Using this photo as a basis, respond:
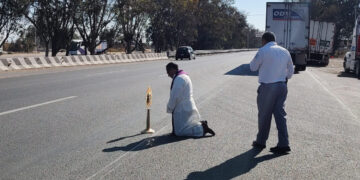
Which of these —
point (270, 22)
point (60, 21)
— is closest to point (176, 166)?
point (270, 22)

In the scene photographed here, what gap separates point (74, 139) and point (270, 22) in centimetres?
2202

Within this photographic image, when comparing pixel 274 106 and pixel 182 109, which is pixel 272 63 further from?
pixel 182 109

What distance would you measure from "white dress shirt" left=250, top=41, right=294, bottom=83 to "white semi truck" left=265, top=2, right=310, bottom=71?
2097cm

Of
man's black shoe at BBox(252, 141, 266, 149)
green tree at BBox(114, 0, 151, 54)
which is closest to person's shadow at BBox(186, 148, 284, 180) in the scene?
man's black shoe at BBox(252, 141, 266, 149)

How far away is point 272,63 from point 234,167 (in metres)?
1.79

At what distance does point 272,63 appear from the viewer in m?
6.62

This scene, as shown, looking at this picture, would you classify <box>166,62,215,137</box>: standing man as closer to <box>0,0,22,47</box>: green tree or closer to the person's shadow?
the person's shadow

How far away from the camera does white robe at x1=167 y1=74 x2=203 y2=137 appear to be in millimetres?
7457

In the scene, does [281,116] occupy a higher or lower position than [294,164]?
higher

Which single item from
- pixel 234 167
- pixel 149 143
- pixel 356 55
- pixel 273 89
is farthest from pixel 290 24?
pixel 234 167

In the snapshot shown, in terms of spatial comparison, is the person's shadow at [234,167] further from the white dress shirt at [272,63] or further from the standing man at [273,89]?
the white dress shirt at [272,63]

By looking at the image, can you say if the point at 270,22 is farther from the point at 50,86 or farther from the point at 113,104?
the point at 113,104

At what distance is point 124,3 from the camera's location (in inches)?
1971

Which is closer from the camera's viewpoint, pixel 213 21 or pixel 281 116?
pixel 281 116
